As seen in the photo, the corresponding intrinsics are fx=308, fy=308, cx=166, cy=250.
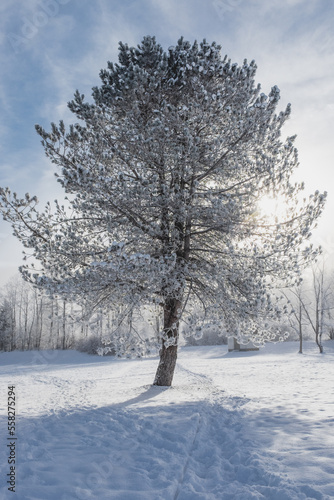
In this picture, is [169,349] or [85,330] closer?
[169,349]

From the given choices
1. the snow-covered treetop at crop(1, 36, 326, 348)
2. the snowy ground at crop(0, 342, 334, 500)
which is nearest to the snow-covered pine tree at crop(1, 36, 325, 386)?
the snow-covered treetop at crop(1, 36, 326, 348)

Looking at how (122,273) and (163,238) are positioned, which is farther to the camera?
(163,238)

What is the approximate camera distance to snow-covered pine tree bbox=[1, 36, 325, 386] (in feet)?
23.7

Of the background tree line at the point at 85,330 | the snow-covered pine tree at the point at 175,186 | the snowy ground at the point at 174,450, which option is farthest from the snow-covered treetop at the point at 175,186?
the background tree line at the point at 85,330

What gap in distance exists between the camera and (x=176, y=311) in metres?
8.92

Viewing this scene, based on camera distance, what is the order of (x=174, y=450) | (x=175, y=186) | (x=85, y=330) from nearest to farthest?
(x=174, y=450) < (x=175, y=186) < (x=85, y=330)

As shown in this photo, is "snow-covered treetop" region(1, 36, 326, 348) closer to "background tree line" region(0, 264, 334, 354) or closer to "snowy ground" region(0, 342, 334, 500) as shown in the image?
"snowy ground" region(0, 342, 334, 500)

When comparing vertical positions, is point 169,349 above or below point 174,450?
above

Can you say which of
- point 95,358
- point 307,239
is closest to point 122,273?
point 307,239

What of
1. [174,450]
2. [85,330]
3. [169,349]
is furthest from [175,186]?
[85,330]

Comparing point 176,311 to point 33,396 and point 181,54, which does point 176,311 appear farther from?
point 181,54

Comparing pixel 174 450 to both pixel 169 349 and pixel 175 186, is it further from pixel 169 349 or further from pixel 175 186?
pixel 175 186

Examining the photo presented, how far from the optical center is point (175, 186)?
830cm

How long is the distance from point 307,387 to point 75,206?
934 cm
